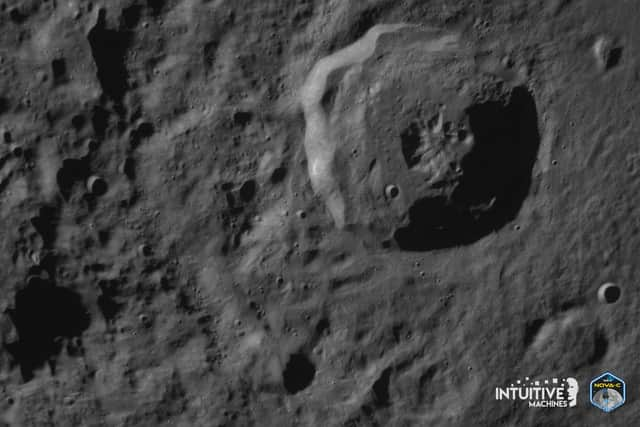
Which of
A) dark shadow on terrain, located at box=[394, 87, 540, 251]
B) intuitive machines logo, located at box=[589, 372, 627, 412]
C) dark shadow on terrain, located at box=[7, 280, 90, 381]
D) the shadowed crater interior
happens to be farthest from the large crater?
dark shadow on terrain, located at box=[7, 280, 90, 381]

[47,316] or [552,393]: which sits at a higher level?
[47,316]

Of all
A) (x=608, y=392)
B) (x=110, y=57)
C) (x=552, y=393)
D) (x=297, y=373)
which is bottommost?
(x=608, y=392)

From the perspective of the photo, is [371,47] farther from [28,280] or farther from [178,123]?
[28,280]

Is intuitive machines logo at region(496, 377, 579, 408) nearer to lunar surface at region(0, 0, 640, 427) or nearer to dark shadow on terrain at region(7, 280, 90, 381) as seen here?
lunar surface at region(0, 0, 640, 427)

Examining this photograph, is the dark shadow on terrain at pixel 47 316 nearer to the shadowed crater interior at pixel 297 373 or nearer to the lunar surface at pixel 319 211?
the lunar surface at pixel 319 211

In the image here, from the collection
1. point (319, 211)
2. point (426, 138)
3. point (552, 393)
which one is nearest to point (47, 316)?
point (319, 211)

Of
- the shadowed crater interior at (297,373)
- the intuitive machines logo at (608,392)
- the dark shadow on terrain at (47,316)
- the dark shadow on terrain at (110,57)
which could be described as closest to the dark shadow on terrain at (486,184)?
the shadowed crater interior at (297,373)

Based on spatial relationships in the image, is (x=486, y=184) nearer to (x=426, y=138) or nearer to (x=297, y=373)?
(x=426, y=138)
